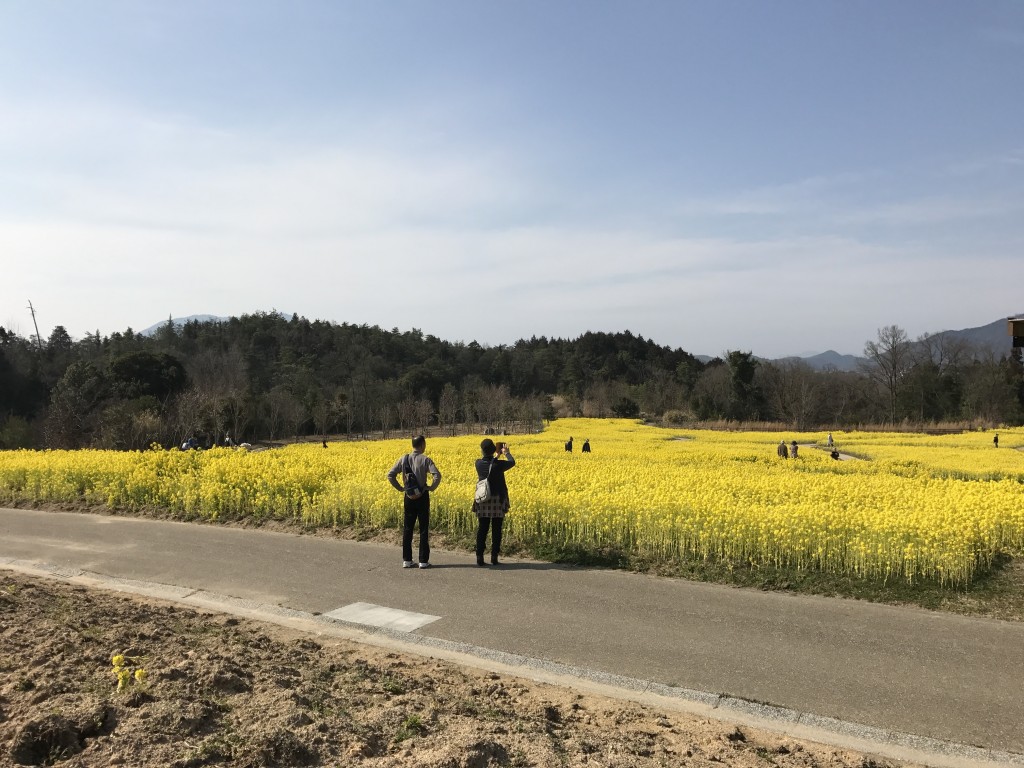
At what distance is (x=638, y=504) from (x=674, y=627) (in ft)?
11.6

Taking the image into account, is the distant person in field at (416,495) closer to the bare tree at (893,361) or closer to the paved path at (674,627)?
the paved path at (674,627)

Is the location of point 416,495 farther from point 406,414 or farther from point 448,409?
point 448,409

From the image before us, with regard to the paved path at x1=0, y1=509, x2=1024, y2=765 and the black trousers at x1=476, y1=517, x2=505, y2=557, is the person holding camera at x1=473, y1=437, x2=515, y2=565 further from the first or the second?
the paved path at x1=0, y1=509, x2=1024, y2=765

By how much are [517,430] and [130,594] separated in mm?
52045

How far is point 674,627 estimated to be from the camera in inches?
246

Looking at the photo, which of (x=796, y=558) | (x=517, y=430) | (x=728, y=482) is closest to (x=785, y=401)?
(x=517, y=430)

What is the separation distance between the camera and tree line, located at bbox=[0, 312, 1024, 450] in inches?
1703

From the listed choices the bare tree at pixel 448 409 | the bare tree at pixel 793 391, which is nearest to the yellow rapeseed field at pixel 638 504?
the bare tree at pixel 448 409

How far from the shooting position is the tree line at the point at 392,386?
43.2m

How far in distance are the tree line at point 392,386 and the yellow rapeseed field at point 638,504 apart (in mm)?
21309

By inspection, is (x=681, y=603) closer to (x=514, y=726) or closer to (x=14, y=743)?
(x=514, y=726)

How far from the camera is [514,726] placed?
3.98 m

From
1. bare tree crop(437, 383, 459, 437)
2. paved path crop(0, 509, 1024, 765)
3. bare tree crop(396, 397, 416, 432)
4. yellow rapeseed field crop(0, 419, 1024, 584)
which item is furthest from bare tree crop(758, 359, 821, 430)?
paved path crop(0, 509, 1024, 765)

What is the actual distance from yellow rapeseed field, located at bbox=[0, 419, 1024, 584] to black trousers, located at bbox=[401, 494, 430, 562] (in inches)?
65.4
